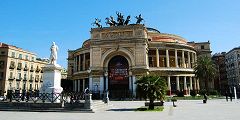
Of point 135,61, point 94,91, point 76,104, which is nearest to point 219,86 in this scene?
point 135,61

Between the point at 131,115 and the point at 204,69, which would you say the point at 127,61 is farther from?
the point at 131,115

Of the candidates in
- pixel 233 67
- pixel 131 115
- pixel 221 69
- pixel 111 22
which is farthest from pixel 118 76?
pixel 221 69

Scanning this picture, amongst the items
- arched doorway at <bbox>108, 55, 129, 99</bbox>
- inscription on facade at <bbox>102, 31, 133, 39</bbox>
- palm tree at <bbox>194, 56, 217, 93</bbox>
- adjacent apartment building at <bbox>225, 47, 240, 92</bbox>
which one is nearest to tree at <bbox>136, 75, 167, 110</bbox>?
arched doorway at <bbox>108, 55, 129, 99</bbox>

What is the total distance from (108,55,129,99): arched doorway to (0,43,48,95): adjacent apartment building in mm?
27519

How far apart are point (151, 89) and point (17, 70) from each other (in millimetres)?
59150

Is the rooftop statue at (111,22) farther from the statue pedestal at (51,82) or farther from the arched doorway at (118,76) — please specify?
the statue pedestal at (51,82)

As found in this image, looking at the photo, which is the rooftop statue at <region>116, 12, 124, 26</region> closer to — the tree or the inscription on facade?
the inscription on facade

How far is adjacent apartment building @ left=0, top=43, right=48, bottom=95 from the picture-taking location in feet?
232

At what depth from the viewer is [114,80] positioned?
195 feet

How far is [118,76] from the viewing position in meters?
59.8

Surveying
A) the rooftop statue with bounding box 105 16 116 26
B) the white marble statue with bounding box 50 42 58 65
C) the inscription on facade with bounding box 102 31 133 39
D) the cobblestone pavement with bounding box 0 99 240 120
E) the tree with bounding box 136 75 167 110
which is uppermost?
the rooftop statue with bounding box 105 16 116 26

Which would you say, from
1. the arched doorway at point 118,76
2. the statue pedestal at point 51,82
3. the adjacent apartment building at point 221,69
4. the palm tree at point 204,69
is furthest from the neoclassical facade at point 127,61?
the adjacent apartment building at point 221,69

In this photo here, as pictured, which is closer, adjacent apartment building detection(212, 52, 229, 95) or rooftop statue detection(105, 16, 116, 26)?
rooftop statue detection(105, 16, 116, 26)

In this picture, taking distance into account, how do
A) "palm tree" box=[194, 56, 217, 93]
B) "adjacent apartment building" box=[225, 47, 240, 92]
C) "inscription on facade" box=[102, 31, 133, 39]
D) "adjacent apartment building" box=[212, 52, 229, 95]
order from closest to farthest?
1. "inscription on facade" box=[102, 31, 133, 39]
2. "palm tree" box=[194, 56, 217, 93]
3. "adjacent apartment building" box=[225, 47, 240, 92]
4. "adjacent apartment building" box=[212, 52, 229, 95]
